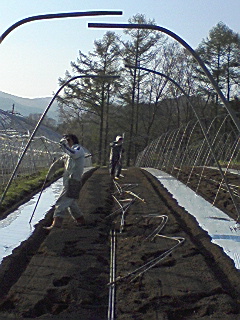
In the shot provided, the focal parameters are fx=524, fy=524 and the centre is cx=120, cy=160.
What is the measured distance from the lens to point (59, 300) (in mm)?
4820

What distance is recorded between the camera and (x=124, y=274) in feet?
18.7

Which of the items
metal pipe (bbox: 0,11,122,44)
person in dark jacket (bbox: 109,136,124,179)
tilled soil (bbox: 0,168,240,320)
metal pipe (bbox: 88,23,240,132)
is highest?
metal pipe (bbox: 0,11,122,44)

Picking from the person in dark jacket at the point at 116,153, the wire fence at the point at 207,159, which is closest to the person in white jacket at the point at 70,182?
the wire fence at the point at 207,159

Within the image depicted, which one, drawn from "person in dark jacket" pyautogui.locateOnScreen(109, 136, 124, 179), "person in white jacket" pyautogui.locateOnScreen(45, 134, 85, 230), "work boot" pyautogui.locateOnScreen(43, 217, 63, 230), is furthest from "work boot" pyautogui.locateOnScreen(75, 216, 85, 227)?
"person in dark jacket" pyautogui.locateOnScreen(109, 136, 124, 179)

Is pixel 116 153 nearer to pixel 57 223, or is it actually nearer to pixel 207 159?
pixel 207 159

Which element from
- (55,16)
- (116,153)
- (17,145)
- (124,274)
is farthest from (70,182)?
(17,145)

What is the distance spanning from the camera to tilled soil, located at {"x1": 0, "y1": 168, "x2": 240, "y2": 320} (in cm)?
459

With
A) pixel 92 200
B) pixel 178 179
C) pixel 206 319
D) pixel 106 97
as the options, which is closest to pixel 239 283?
pixel 206 319

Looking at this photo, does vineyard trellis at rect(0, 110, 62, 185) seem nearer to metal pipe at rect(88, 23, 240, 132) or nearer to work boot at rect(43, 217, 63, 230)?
work boot at rect(43, 217, 63, 230)

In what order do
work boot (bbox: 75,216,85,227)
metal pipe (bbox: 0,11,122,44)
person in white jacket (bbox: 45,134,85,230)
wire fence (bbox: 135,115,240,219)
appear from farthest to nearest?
wire fence (bbox: 135,115,240,219) < work boot (bbox: 75,216,85,227) < person in white jacket (bbox: 45,134,85,230) < metal pipe (bbox: 0,11,122,44)

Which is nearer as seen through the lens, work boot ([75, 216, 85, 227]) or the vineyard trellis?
work boot ([75, 216, 85, 227])

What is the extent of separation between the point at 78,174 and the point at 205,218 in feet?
8.40

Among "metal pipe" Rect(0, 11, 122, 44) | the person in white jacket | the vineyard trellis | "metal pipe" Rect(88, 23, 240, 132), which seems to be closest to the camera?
"metal pipe" Rect(88, 23, 240, 132)

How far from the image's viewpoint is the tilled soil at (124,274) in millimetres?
4586
